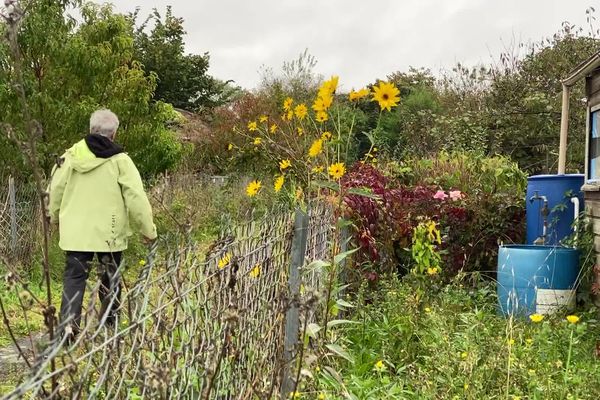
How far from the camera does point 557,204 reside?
598cm

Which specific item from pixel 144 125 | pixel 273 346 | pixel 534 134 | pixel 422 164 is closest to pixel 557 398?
pixel 273 346

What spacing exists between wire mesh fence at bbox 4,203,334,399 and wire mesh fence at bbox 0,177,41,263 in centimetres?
493

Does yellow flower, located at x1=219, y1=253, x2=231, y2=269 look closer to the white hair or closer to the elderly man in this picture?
the elderly man

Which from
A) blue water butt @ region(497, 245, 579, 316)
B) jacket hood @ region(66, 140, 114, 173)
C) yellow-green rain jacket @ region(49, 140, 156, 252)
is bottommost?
blue water butt @ region(497, 245, 579, 316)

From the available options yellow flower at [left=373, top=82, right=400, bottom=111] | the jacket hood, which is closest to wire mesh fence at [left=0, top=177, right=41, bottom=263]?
the jacket hood

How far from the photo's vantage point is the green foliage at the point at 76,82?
7.96 m

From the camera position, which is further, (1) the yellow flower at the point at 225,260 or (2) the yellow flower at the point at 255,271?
(2) the yellow flower at the point at 255,271

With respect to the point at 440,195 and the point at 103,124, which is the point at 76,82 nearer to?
the point at 103,124

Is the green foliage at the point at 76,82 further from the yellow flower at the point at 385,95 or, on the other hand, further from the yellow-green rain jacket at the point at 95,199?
the yellow flower at the point at 385,95

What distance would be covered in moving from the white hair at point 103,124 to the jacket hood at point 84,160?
13 cm

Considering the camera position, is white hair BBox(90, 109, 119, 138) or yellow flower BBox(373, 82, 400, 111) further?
white hair BBox(90, 109, 119, 138)

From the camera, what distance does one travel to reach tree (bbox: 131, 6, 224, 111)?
91.0 feet

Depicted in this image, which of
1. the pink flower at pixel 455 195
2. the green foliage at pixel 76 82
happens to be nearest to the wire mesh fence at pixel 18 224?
the green foliage at pixel 76 82

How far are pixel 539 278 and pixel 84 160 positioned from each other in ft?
10.7
